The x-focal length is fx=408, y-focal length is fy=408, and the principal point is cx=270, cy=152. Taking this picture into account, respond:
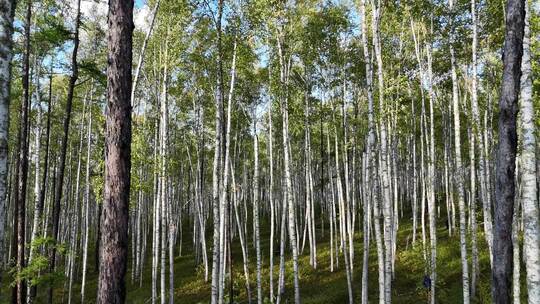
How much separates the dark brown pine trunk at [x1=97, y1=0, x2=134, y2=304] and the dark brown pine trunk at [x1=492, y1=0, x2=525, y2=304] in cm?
536

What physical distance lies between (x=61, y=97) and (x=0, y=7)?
27160mm

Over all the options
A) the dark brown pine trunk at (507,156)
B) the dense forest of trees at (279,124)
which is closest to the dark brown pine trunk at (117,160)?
the dense forest of trees at (279,124)

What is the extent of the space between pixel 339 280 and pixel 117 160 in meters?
19.9

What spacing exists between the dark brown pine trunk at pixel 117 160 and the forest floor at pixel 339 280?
1490cm

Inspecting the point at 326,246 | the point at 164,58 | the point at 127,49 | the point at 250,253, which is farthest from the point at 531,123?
the point at 250,253

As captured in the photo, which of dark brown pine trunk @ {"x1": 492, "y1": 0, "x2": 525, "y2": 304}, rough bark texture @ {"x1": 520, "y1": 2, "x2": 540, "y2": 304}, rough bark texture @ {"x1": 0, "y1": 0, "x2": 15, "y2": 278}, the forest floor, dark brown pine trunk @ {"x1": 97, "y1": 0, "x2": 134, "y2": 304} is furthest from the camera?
the forest floor

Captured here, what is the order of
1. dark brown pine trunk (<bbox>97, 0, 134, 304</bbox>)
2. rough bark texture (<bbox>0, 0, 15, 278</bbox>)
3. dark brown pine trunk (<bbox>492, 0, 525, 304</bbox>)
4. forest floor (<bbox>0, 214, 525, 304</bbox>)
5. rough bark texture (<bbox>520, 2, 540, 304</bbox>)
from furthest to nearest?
forest floor (<bbox>0, 214, 525, 304</bbox>) < rough bark texture (<bbox>520, 2, 540, 304</bbox>) < dark brown pine trunk (<bbox>492, 0, 525, 304</bbox>) < dark brown pine trunk (<bbox>97, 0, 134, 304</bbox>) < rough bark texture (<bbox>0, 0, 15, 278</bbox>)

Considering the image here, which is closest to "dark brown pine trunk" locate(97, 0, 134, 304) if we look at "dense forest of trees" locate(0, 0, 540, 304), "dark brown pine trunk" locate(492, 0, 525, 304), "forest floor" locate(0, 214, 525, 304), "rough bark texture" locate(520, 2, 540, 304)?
"dense forest of trees" locate(0, 0, 540, 304)

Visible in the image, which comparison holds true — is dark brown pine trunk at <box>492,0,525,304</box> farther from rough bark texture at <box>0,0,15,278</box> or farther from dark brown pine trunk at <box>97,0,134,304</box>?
rough bark texture at <box>0,0,15,278</box>

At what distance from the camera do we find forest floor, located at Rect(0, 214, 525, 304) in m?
19.8

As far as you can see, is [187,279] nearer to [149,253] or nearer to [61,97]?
[149,253]

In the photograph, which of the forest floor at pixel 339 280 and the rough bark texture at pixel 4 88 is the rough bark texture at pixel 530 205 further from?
the forest floor at pixel 339 280

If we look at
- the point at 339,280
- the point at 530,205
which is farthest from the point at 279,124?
the point at 530,205

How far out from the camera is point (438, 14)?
16.9 meters
